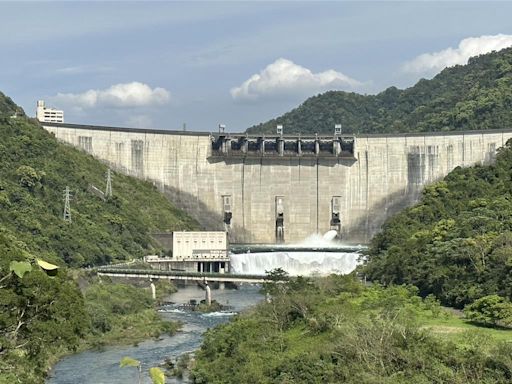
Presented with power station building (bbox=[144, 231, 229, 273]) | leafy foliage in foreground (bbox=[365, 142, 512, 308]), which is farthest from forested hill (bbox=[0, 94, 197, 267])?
leafy foliage in foreground (bbox=[365, 142, 512, 308])

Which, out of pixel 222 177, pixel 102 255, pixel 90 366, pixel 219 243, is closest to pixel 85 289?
pixel 102 255

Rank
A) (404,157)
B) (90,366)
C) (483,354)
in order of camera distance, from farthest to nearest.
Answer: (404,157) → (90,366) → (483,354)

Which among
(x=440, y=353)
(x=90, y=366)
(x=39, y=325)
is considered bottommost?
(x=90, y=366)

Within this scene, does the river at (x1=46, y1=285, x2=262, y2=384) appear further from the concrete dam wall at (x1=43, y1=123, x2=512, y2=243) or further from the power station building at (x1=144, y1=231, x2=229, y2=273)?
the concrete dam wall at (x1=43, y1=123, x2=512, y2=243)

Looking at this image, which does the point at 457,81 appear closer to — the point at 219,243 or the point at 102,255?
the point at 219,243

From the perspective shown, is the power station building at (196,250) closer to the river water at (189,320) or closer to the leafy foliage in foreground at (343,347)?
the river water at (189,320)

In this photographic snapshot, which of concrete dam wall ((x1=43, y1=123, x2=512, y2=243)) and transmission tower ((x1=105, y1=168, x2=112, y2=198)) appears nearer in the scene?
transmission tower ((x1=105, y1=168, x2=112, y2=198))

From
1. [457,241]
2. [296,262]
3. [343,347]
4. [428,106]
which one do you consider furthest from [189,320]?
[428,106]
